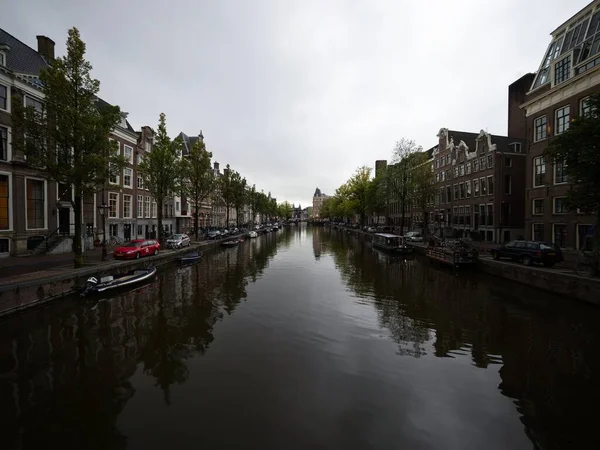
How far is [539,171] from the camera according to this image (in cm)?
3086

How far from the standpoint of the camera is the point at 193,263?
94.0 ft

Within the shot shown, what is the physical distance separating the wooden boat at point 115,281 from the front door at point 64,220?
1492 cm

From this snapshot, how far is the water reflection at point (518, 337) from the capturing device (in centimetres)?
677

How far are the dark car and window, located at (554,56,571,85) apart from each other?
17.9 meters

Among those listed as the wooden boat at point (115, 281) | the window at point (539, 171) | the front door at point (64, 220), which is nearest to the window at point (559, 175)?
the window at point (539, 171)

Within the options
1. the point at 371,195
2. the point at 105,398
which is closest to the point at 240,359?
the point at 105,398

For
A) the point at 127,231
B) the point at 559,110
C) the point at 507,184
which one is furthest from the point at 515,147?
the point at 127,231

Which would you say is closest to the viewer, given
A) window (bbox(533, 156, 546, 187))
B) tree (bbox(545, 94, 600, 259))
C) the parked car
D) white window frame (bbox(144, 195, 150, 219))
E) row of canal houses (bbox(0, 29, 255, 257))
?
tree (bbox(545, 94, 600, 259))

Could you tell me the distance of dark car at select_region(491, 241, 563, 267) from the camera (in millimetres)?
20828

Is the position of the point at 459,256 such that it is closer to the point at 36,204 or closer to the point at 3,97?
the point at 36,204

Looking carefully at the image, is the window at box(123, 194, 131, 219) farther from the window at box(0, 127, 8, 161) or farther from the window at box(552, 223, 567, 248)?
the window at box(552, 223, 567, 248)

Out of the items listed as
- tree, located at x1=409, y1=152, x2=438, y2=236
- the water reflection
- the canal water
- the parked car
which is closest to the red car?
the parked car

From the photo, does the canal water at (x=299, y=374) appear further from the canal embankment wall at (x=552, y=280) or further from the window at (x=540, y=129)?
the window at (x=540, y=129)

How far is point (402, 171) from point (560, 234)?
84.0 feet
